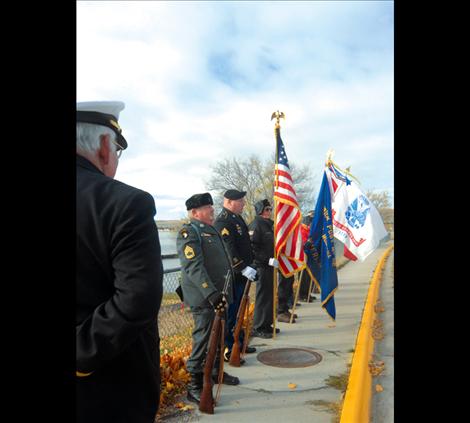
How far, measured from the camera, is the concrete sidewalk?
3195mm

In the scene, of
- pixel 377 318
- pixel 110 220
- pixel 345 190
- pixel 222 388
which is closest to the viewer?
pixel 110 220

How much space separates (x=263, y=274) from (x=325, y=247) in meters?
1.01

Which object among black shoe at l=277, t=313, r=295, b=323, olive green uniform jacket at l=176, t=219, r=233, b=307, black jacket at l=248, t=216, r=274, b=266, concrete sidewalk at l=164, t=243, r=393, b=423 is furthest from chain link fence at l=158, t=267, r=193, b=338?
olive green uniform jacket at l=176, t=219, r=233, b=307

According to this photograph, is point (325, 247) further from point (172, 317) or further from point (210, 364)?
point (172, 317)

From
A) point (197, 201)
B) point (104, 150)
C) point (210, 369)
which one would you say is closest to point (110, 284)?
point (104, 150)

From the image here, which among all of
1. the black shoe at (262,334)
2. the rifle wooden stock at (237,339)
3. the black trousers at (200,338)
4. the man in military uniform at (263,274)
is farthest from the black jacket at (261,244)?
the black trousers at (200,338)

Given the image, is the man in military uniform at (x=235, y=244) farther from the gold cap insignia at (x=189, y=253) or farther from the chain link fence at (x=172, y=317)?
the chain link fence at (x=172, y=317)

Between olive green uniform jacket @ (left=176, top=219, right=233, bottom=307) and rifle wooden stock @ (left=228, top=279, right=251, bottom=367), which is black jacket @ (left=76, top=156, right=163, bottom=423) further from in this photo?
rifle wooden stock @ (left=228, top=279, right=251, bottom=367)

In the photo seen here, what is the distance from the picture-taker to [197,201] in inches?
145
